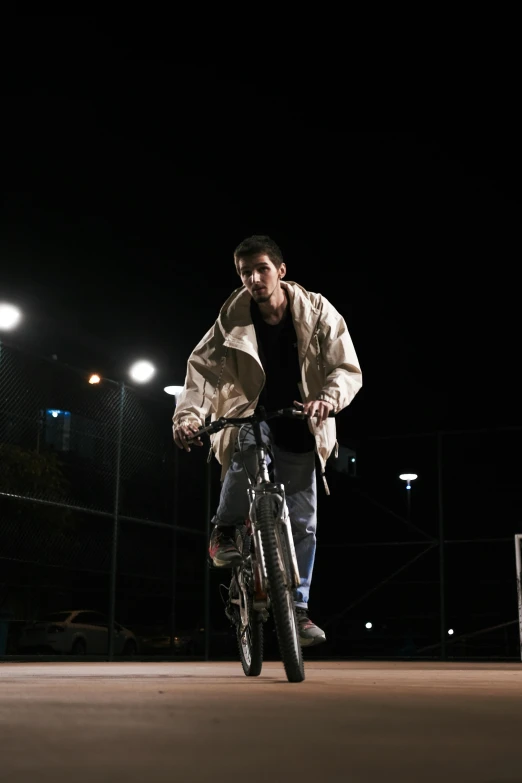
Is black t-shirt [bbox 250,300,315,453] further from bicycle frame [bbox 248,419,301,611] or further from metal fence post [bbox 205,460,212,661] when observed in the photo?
metal fence post [bbox 205,460,212,661]

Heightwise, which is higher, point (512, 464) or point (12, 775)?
point (512, 464)

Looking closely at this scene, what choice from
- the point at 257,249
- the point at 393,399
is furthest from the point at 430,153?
the point at 257,249

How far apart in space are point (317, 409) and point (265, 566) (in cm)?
57

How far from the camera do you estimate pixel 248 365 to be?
3.82 meters

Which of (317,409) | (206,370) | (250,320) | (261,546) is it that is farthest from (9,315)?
(261,546)

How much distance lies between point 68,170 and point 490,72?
507cm

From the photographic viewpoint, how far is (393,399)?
17.0 metres

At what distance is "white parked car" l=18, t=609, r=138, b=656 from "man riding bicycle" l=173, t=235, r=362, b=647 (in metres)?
7.00

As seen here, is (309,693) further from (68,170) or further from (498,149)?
(68,170)

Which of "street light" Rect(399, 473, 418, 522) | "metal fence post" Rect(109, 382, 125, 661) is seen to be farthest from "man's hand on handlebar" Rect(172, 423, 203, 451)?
"street light" Rect(399, 473, 418, 522)

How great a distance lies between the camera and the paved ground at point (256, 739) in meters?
1.07

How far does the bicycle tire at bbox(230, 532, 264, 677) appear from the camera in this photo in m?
3.61

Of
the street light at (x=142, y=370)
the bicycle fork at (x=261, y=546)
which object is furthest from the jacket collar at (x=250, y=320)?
the street light at (x=142, y=370)

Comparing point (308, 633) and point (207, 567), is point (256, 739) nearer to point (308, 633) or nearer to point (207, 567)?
point (308, 633)
